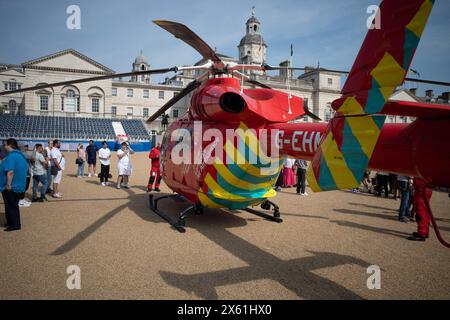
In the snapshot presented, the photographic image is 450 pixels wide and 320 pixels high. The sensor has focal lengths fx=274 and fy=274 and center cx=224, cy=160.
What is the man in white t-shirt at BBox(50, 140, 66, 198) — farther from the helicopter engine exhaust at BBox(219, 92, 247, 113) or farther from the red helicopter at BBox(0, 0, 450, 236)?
the helicopter engine exhaust at BBox(219, 92, 247, 113)

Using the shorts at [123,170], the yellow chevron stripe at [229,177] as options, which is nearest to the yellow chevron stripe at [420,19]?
the yellow chevron stripe at [229,177]

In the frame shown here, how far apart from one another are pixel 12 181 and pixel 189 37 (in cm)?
450

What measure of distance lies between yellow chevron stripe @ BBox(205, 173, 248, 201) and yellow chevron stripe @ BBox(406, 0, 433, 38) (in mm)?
3965

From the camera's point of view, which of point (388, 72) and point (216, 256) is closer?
point (388, 72)

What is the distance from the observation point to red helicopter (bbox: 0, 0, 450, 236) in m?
2.10

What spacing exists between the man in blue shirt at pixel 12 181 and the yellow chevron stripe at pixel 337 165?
5799 millimetres

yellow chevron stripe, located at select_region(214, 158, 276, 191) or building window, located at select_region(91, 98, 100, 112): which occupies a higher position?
building window, located at select_region(91, 98, 100, 112)

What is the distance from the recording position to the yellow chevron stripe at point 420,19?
180 centimetres

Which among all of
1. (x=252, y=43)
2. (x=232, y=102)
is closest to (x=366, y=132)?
(x=232, y=102)

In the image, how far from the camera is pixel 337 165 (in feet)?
8.21

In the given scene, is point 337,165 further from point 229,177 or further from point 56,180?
point 56,180

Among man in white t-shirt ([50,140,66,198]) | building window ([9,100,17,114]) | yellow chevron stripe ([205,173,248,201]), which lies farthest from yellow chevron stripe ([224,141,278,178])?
building window ([9,100,17,114])
